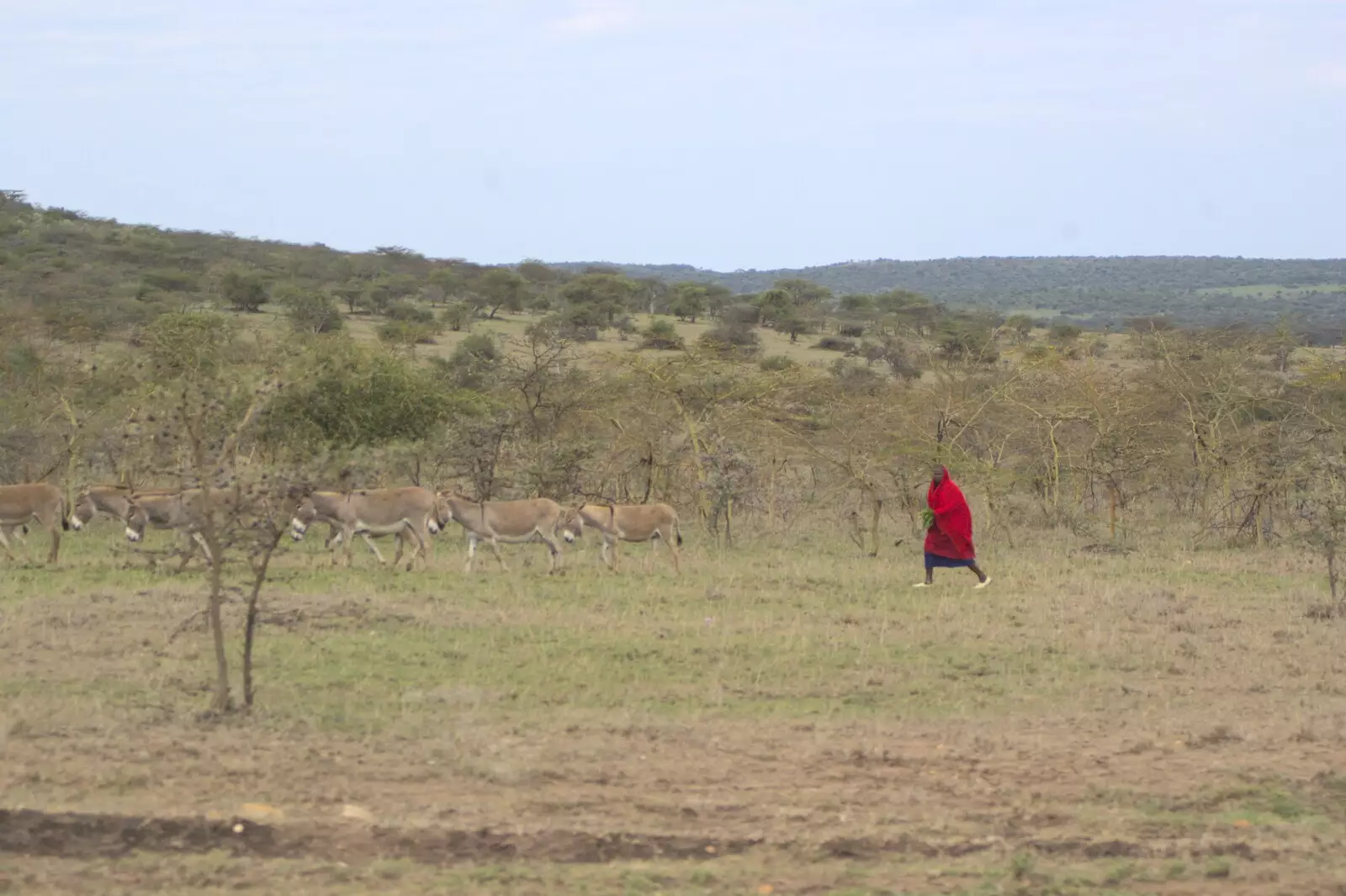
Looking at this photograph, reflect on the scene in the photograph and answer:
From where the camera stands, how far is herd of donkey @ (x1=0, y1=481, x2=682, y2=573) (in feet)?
51.6

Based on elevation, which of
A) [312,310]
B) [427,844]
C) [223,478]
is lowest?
[427,844]

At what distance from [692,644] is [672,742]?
9.95 feet

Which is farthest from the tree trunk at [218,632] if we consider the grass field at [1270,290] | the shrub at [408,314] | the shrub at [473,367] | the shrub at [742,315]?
the grass field at [1270,290]

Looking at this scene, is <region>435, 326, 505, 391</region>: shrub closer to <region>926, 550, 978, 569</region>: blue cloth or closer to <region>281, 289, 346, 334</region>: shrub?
<region>281, 289, 346, 334</region>: shrub

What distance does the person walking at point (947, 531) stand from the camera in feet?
50.0

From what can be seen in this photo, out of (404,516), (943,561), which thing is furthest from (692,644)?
(404,516)

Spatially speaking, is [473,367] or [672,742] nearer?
[672,742]

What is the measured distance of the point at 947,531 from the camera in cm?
1527

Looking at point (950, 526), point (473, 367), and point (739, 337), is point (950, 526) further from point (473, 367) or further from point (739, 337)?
point (739, 337)

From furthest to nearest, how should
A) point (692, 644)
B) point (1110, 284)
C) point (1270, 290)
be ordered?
point (1110, 284) < point (1270, 290) < point (692, 644)

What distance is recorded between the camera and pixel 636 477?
21812 millimetres

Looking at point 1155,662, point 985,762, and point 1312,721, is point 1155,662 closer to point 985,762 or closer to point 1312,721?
point 1312,721

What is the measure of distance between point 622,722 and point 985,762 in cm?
217

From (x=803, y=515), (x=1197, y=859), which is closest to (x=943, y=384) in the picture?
(x=803, y=515)
